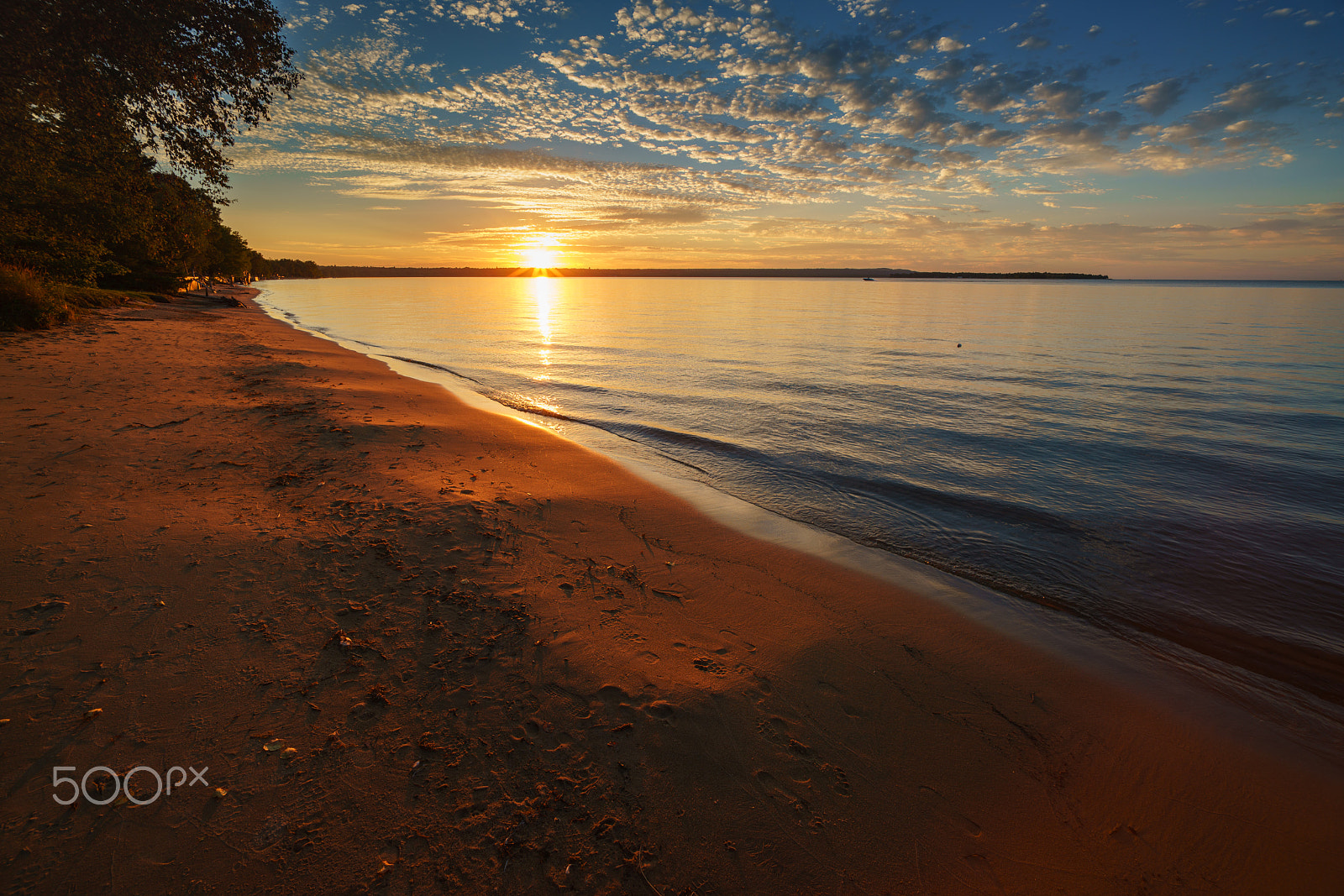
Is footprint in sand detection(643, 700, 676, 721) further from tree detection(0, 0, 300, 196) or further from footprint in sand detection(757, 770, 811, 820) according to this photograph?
tree detection(0, 0, 300, 196)

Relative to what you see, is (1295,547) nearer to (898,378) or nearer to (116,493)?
(898,378)

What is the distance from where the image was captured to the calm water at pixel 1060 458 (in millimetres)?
7668

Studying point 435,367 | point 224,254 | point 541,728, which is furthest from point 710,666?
point 224,254

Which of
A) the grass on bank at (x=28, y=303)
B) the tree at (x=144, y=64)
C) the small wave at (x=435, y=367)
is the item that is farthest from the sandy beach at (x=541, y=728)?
the grass on bank at (x=28, y=303)

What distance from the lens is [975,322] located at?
193ft

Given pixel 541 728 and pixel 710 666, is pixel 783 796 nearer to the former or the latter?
pixel 710 666

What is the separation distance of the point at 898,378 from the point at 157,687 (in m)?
27.0

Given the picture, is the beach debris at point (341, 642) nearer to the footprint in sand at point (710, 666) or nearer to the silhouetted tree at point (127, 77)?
the footprint in sand at point (710, 666)

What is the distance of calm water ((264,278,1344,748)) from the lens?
7668 millimetres

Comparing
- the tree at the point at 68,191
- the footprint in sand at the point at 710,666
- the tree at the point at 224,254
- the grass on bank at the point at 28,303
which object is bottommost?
the footprint in sand at the point at 710,666

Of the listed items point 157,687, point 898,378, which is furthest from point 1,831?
point 898,378

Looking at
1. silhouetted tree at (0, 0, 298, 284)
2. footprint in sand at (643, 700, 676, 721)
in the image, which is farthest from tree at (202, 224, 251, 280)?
footprint in sand at (643, 700, 676, 721)

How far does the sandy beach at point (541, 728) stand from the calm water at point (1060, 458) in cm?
245

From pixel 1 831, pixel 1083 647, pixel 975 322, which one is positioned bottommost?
pixel 1083 647
